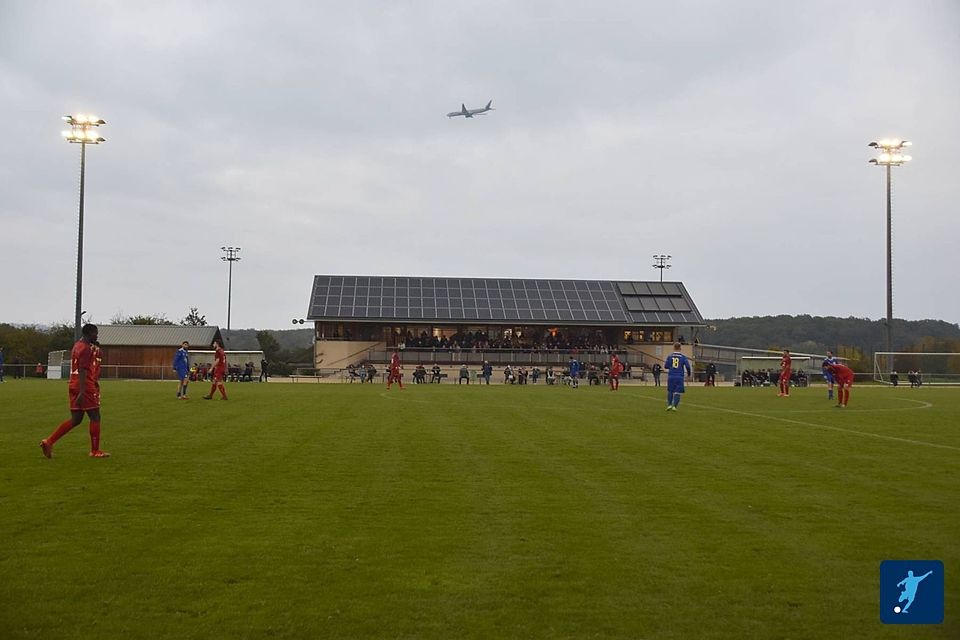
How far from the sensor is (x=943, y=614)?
16.9 ft

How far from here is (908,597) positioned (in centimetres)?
519

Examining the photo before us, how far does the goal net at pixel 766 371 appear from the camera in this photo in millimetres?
49938

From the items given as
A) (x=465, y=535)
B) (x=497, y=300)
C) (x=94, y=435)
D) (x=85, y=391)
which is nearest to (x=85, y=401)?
(x=85, y=391)

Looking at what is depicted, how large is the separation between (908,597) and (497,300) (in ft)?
198

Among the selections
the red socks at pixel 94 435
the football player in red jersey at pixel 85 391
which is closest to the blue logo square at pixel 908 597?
the football player in red jersey at pixel 85 391

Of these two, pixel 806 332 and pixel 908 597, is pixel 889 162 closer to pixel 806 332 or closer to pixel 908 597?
pixel 908 597

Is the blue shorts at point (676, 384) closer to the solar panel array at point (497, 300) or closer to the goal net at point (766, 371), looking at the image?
the goal net at point (766, 371)

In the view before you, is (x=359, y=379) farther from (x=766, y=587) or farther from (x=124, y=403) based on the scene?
(x=766, y=587)

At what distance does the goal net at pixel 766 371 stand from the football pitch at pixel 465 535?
119 ft

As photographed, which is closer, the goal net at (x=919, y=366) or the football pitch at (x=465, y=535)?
the football pitch at (x=465, y=535)

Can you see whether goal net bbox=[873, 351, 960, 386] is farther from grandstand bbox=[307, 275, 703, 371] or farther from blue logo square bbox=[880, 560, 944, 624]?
blue logo square bbox=[880, 560, 944, 624]

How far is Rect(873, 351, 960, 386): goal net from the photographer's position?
5172 centimetres

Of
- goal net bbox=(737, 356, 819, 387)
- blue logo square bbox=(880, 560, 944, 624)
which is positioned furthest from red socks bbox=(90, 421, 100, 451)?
goal net bbox=(737, 356, 819, 387)

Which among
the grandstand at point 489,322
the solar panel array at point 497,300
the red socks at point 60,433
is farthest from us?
the solar panel array at point 497,300
